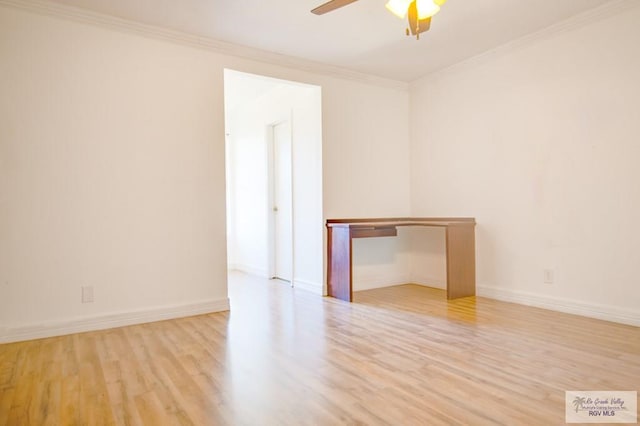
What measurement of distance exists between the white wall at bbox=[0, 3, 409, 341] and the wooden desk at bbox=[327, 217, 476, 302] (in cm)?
116

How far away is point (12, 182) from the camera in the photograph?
114 inches

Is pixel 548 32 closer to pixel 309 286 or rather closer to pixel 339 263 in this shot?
pixel 339 263

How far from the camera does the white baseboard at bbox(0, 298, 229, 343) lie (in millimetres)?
2904

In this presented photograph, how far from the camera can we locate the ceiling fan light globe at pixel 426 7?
7.75 ft

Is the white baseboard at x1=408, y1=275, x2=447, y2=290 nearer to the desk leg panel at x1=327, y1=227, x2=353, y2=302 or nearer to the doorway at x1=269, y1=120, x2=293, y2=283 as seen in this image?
the desk leg panel at x1=327, y1=227, x2=353, y2=302

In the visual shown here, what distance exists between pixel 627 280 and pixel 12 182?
4676 millimetres

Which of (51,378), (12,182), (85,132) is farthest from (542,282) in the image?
(12,182)

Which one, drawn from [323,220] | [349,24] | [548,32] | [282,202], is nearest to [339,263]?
[323,220]

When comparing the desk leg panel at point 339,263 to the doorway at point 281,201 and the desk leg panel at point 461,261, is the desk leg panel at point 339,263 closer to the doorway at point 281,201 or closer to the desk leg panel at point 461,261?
the doorway at point 281,201

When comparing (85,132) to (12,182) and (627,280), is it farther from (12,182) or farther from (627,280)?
(627,280)

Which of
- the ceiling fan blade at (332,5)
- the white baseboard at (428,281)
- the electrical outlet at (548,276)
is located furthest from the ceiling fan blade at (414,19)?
the white baseboard at (428,281)

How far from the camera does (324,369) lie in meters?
2.33

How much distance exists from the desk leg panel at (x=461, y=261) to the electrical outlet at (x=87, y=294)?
3183 mm

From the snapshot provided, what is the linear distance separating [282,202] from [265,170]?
53 cm
